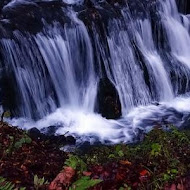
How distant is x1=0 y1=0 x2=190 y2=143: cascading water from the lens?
387 inches

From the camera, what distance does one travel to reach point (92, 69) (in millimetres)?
11109

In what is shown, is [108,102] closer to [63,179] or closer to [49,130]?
[49,130]

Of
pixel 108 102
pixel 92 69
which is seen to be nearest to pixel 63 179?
pixel 108 102

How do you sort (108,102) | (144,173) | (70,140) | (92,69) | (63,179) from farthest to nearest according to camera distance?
1. (92,69)
2. (108,102)
3. (70,140)
4. (144,173)
5. (63,179)

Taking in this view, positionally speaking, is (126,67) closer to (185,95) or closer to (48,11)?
(185,95)

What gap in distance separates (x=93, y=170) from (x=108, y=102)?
20.8 ft

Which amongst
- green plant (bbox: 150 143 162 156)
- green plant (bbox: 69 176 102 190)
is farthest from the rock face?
green plant (bbox: 69 176 102 190)

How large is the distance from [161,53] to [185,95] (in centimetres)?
181

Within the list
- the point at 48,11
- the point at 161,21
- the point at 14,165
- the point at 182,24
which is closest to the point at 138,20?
the point at 161,21

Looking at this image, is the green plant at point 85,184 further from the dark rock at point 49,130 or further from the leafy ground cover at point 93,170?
the dark rock at point 49,130

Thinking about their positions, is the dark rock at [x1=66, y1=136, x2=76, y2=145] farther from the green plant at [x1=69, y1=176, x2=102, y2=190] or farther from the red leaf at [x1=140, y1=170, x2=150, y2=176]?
the green plant at [x1=69, y1=176, x2=102, y2=190]

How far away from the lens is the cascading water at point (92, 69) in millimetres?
9836

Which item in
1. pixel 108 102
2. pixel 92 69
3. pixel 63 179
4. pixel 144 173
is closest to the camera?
pixel 63 179

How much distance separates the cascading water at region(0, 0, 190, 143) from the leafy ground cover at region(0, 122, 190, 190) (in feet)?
12.5
